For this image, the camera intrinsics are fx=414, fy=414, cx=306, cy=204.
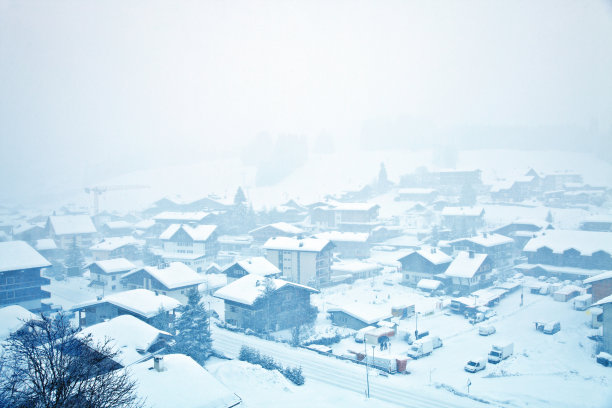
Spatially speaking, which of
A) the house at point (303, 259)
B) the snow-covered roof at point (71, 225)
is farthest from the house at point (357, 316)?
the snow-covered roof at point (71, 225)

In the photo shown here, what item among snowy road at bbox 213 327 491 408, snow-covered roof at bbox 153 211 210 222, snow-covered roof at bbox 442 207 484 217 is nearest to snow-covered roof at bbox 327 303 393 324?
snowy road at bbox 213 327 491 408

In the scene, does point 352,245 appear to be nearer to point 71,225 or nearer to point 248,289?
point 248,289

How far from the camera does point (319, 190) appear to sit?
273 ft

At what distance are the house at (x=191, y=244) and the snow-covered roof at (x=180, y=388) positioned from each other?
3265cm

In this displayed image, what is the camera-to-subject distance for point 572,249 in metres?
36.8

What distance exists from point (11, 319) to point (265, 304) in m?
13.2

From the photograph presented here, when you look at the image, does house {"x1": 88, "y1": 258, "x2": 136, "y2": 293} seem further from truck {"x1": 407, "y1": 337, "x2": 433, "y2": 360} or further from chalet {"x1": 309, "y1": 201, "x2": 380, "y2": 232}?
chalet {"x1": 309, "y1": 201, "x2": 380, "y2": 232}

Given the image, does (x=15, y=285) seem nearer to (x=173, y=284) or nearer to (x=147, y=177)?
(x=173, y=284)

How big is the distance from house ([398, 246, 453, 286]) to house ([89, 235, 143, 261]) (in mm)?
29879

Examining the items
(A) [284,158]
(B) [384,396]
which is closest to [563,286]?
(B) [384,396]

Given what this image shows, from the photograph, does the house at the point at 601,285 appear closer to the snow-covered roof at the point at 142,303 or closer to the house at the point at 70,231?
the snow-covered roof at the point at 142,303

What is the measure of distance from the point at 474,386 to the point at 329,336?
832 centimetres

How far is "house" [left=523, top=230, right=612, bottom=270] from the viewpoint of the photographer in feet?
117

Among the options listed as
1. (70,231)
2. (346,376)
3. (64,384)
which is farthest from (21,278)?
(64,384)
